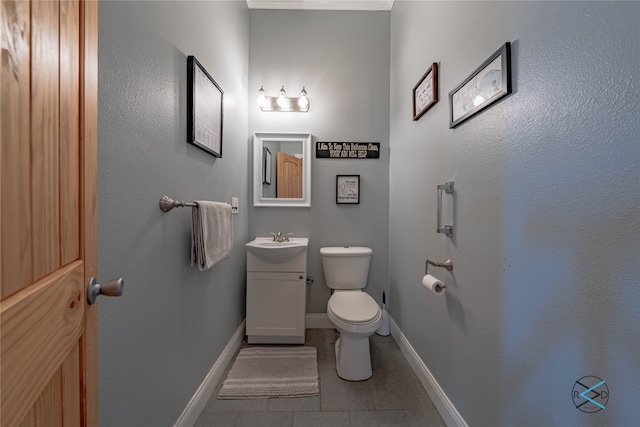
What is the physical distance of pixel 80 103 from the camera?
20.5 inches

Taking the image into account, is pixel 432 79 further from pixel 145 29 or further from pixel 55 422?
pixel 55 422

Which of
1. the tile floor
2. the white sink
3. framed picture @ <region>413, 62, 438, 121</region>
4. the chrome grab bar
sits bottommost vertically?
the tile floor

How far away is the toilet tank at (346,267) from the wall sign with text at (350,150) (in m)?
0.85

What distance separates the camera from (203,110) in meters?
1.35

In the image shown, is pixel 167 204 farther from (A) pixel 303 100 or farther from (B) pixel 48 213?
(A) pixel 303 100

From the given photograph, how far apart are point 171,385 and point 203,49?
166cm

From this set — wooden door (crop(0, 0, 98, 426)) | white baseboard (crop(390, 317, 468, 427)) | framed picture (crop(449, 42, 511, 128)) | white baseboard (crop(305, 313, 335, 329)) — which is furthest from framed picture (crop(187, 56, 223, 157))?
white baseboard (crop(390, 317, 468, 427))

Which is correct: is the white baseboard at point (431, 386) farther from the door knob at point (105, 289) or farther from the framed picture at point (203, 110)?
the framed picture at point (203, 110)

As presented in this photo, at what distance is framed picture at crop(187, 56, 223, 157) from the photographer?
1219 millimetres

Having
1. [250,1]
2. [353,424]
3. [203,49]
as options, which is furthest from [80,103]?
[250,1]

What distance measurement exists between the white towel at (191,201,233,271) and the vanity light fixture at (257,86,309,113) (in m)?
1.23

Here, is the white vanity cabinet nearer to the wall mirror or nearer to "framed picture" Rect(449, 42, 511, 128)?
the wall mirror

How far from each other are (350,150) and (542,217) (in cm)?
170

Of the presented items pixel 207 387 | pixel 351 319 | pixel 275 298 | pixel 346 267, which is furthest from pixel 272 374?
pixel 346 267
